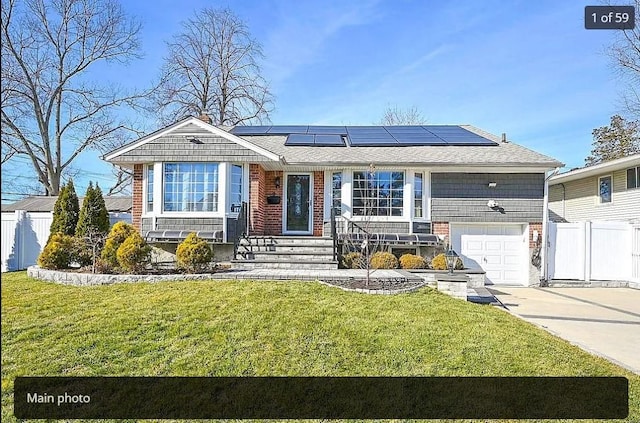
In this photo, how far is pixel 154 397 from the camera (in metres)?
3.89

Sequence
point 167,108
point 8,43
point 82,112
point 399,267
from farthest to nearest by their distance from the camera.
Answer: point 167,108 < point 82,112 < point 8,43 < point 399,267

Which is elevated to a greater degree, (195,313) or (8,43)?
(8,43)

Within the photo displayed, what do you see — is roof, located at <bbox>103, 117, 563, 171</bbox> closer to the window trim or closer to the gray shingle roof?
the gray shingle roof

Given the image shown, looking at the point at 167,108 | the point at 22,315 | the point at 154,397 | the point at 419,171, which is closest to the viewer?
Result: the point at 154,397

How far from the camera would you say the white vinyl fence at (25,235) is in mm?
11609

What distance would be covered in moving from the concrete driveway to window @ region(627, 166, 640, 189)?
3.81m

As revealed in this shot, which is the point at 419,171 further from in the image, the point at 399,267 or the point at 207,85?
the point at 207,85

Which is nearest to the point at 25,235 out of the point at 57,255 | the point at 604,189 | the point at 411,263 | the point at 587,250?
the point at 57,255

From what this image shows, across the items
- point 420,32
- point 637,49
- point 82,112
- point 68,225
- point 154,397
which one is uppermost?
point 637,49

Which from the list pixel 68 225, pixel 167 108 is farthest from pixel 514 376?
pixel 167 108

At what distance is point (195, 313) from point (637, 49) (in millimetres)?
21167

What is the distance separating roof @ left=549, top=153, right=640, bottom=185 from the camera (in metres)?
13.0

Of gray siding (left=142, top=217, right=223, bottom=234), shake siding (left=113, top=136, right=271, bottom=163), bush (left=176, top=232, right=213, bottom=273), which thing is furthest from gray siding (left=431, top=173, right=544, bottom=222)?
bush (left=176, top=232, right=213, bottom=273)

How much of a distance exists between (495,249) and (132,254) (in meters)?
10.1
